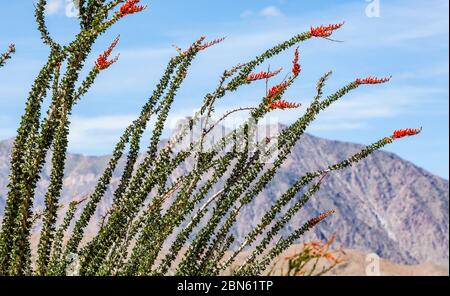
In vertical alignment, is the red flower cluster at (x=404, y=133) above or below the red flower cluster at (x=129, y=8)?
below

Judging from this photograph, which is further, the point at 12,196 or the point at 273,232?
the point at 273,232

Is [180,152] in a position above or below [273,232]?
above

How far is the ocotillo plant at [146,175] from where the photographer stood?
5195 mm

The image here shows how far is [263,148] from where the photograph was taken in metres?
6.27

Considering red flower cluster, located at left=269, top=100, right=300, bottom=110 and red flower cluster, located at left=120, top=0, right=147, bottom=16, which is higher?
red flower cluster, located at left=120, top=0, right=147, bottom=16

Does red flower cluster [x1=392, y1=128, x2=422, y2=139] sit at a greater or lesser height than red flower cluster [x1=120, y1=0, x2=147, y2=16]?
lesser

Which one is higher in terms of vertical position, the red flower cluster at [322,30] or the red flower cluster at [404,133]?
the red flower cluster at [322,30]

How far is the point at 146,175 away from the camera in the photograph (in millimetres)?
5977

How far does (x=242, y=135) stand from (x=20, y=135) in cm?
176

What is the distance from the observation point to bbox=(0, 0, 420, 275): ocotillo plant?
17.0 feet

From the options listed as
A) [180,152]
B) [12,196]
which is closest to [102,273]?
[12,196]

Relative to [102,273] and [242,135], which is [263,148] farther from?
[102,273]
